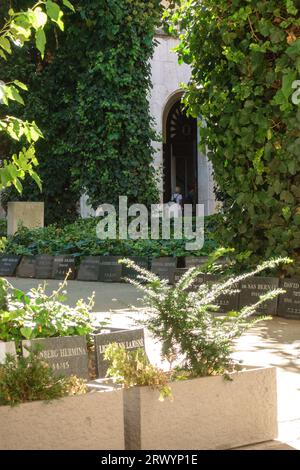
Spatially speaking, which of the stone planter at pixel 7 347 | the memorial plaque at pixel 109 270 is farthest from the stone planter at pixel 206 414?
the memorial plaque at pixel 109 270

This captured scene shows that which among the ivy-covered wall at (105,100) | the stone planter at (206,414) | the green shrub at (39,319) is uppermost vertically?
the ivy-covered wall at (105,100)

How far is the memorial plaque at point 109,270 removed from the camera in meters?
16.6

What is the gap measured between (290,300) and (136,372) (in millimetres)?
6384

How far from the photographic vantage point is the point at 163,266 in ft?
52.0

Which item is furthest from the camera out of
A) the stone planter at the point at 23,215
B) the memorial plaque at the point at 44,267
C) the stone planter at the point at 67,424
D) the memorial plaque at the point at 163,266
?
the stone planter at the point at 23,215

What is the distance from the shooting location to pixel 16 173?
5621 mm

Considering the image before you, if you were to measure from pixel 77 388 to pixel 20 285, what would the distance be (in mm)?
11795

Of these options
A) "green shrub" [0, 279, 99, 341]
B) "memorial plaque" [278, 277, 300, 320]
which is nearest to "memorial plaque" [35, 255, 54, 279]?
"memorial plaque" [278, 277, 300, 320]

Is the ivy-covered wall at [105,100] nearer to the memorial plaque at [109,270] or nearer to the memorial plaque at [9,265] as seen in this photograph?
the memorial plaque at [9,265]

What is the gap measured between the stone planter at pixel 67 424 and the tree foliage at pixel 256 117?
616 centimetres

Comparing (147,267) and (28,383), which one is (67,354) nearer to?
(28,383)

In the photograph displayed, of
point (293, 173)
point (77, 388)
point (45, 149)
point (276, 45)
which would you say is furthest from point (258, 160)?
point (45, 149)

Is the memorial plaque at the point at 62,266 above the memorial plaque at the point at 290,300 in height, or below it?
above

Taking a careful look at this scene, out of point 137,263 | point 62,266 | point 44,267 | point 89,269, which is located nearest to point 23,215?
point 44,267
